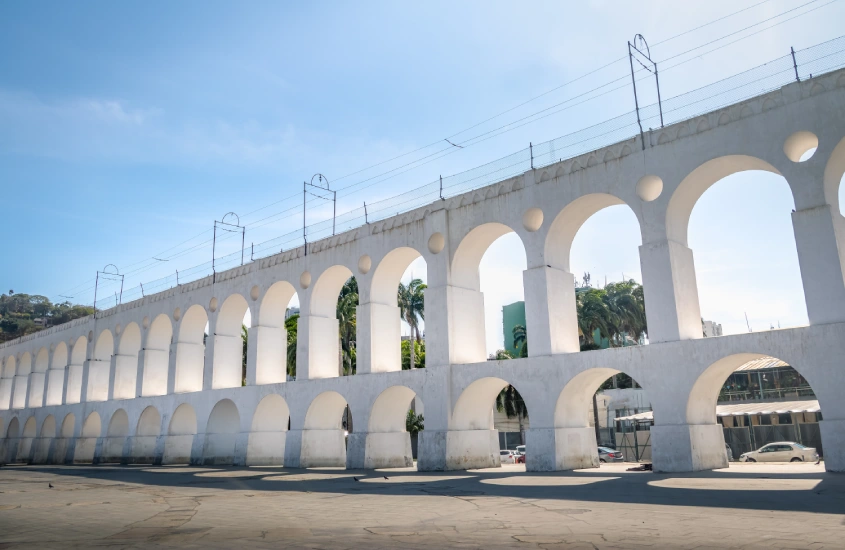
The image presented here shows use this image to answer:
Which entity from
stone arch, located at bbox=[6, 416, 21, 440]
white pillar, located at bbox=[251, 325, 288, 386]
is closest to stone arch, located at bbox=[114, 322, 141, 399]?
white pillar, located at bbox=[251, 325, 288, 386]

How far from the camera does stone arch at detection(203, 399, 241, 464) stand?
29.4 meters

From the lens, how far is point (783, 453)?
81.7 ft

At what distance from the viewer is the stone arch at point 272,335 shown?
1117 inches

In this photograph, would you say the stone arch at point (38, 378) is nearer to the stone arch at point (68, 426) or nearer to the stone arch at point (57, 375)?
the stone arch at point (57, 375)

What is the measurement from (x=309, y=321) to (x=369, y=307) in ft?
11.0

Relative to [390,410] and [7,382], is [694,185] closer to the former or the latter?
[390,410]

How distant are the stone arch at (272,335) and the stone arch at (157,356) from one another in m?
7.79

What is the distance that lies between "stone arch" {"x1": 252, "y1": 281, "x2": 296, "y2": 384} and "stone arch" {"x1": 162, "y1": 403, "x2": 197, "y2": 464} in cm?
548

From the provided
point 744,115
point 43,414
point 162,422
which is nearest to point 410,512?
point 744,115

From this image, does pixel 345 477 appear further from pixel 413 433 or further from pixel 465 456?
pixel 413 433

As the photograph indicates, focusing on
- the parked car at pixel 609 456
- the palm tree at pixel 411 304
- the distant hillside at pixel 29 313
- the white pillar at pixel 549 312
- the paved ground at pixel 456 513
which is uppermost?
the distant hillside at pixel 29 313

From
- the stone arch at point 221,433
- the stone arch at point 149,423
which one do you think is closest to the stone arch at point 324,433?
the stone arch at point 221,433

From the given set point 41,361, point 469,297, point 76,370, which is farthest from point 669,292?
point 41,361

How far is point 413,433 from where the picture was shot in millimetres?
40500
